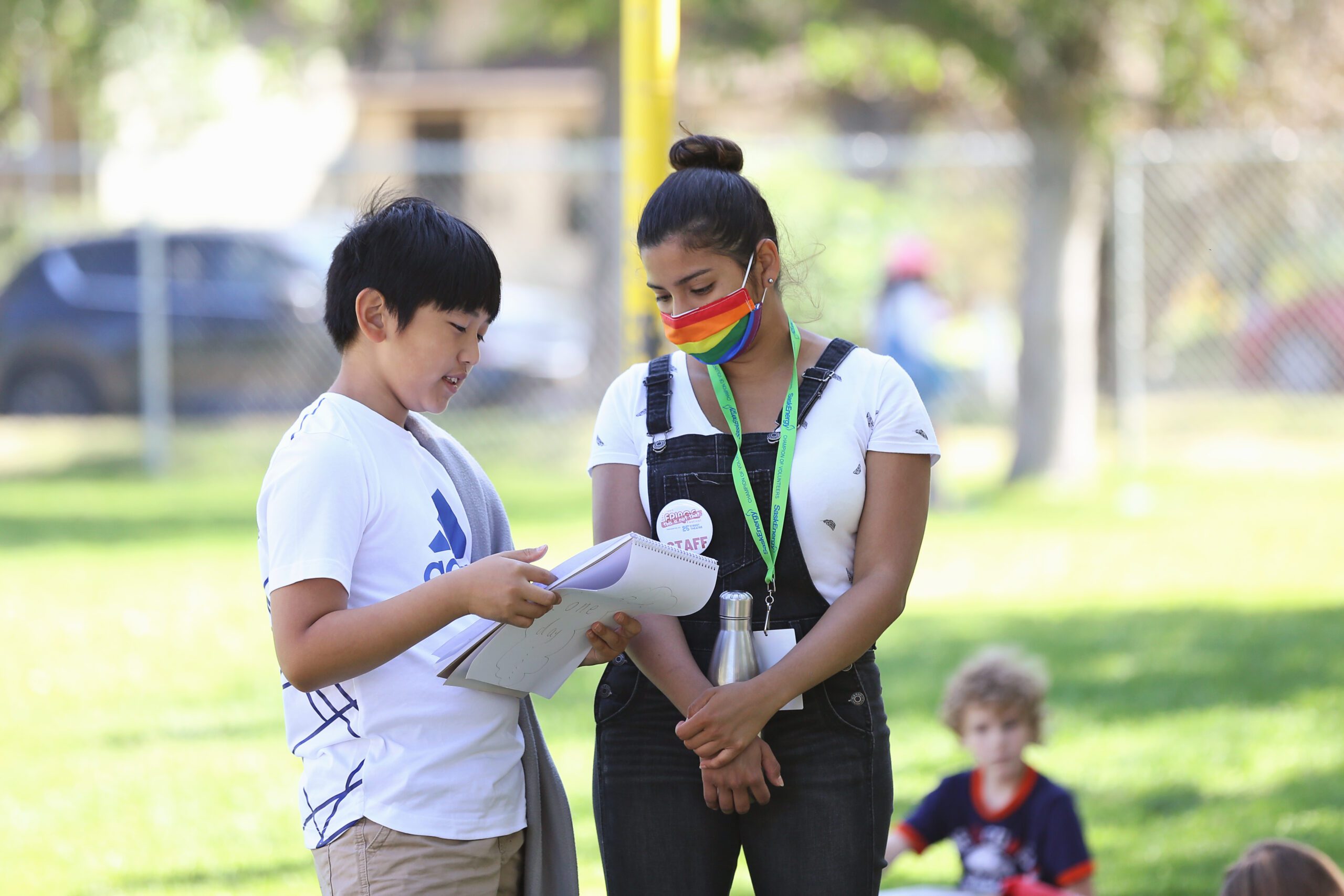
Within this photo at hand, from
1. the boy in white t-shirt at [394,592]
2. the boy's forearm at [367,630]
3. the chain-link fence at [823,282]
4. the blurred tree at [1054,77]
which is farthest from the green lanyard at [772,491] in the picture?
the chain-link fence at [823,282]

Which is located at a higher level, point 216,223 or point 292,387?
point 216,223

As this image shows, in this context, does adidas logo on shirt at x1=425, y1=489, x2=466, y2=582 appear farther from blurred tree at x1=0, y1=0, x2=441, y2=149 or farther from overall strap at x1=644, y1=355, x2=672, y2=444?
blurred tree at x1=0, y1=0, x2=441, y2=149

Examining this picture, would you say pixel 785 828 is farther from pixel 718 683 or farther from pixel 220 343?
pixel 220 343

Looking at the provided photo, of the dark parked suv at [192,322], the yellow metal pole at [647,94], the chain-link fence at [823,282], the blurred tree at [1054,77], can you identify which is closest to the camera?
the yellow metal pole at [647,94]

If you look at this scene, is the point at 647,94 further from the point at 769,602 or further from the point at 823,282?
the point at 823,282

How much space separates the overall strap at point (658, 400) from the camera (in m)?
2.75

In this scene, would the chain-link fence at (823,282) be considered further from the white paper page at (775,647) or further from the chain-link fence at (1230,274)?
the white paper page at (775,647)

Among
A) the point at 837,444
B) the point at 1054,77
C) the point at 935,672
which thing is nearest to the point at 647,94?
the point at 837,444

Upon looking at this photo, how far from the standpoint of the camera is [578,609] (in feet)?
7.96

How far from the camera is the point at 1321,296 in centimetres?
Result: 1368

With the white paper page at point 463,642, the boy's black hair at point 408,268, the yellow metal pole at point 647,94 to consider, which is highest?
the yellow metal pole at point 647,94

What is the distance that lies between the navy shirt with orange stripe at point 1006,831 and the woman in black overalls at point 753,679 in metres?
1.10

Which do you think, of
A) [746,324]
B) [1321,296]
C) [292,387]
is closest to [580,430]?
[292,387]

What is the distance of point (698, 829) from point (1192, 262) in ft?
45.7
